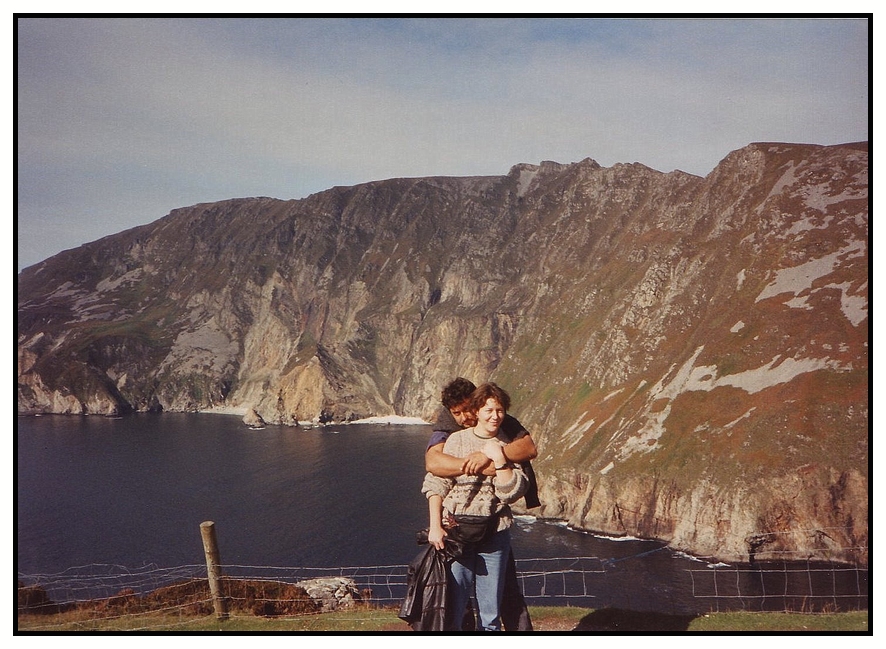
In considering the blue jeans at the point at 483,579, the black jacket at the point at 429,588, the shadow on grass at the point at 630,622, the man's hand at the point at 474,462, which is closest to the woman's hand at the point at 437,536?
the black jacket at the point at 429,588

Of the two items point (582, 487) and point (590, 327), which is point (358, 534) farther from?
point (590, 327)

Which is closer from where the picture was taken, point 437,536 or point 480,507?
point 437,536

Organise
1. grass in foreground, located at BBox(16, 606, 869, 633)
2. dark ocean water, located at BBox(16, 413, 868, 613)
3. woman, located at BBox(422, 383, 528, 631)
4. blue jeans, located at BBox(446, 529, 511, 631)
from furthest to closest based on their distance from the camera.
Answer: dark ocean water, located at BBox(16, 413, 868, 613)
grass in foreground, located at BBox(16, 606, 869, 633)
blue jeans, located at BBox(446, 529, 511, 631)
woman, located at BBox(422, 383, 528, 631)

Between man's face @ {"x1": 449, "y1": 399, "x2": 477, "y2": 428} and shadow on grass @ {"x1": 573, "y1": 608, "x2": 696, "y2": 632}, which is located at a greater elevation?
man's face @ {"x1": 449, "y1": 399, "x2": 477, "y2": 428}

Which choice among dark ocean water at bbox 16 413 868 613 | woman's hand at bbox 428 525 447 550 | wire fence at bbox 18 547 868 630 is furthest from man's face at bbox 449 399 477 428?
dark ocean water at bbox 16 413 868 613

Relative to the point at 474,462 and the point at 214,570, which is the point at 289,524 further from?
the point at 474,462

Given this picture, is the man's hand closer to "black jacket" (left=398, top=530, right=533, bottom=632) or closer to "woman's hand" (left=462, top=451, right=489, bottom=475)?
"woman's hand" (left=462, top=451, right=489, bottom=475)

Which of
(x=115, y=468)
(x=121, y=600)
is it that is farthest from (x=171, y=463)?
(x=121, y=600)


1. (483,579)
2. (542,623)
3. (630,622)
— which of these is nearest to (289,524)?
(542,623)
